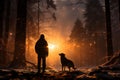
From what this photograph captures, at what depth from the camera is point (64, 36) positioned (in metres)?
133

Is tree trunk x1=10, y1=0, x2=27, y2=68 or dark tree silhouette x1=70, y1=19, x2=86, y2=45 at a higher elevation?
dark tree silhouette x1=70, y1=19, x2=86, y2=45

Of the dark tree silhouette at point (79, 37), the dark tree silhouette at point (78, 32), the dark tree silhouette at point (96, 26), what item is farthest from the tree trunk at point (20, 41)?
the dark tree silhouette at point (78, 32)

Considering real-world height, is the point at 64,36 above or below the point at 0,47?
above

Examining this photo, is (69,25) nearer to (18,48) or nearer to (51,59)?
(51,59)

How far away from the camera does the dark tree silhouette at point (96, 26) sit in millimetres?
56075

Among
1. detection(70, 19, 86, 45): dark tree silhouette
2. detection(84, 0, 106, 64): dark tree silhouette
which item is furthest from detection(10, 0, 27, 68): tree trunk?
detection(70, 19, 86, 45): dark tree silhouette

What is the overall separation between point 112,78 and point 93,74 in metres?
1.33

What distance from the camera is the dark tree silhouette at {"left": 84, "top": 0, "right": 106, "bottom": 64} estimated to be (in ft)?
184

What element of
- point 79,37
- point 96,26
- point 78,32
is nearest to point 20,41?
point 96,26

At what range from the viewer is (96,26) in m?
56.0

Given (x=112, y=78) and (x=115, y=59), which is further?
(x=115, y=59)

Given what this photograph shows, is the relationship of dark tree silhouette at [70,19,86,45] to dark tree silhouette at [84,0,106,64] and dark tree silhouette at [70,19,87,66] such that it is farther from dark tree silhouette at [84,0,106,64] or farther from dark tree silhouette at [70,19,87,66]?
dark tree silhouette at [84,0,106,64]

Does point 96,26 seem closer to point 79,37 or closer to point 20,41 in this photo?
point 79,37

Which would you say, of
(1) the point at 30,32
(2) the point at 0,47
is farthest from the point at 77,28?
(2) the point at 0,47
